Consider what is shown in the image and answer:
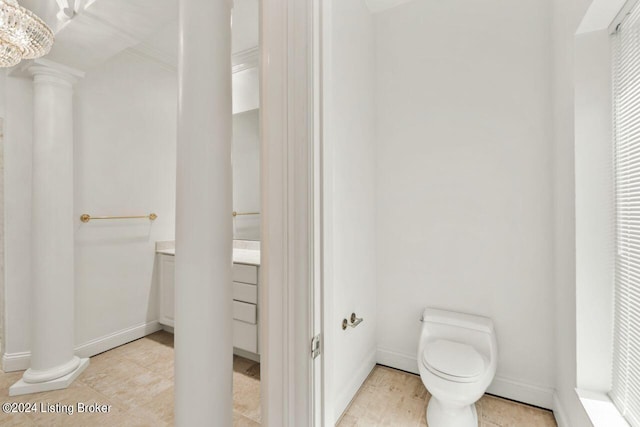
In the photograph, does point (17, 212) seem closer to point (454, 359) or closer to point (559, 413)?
point (454, 359)

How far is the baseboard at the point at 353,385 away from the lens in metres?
1.68

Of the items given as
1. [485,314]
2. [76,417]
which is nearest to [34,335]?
[76,417]

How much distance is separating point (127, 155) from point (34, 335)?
1.50 meters

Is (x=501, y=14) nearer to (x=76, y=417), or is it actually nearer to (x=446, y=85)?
(x=446, y=85)

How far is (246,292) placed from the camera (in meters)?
2.12

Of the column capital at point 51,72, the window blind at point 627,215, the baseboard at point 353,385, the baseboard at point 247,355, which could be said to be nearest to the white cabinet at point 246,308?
the baseboard at point 247,355

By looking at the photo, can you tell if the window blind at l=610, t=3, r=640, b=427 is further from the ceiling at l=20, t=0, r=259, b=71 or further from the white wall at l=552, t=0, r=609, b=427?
the ceiling at l=20, t=0, r=259, b=71

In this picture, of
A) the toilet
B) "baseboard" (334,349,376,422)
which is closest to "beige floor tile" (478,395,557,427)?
the toilet

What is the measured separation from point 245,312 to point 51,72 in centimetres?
208

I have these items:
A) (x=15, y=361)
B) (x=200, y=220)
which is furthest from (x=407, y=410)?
(x=15, y=361)

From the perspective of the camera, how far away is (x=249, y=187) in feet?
8.75

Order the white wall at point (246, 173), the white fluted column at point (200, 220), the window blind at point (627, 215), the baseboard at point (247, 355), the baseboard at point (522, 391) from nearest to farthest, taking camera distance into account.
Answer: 1. the white fluted column at point (200, 220)
2. the window blind at point (627, 215)
3. the baseboard at point (522, 391)
4. the baseboard at point (247, 355)
5. the white wall at point (246, 173)

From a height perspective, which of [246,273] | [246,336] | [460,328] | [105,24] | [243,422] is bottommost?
[243,422]

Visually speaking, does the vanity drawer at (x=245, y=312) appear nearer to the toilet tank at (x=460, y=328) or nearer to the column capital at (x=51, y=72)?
the toilet tank at (x=460, y=328)
